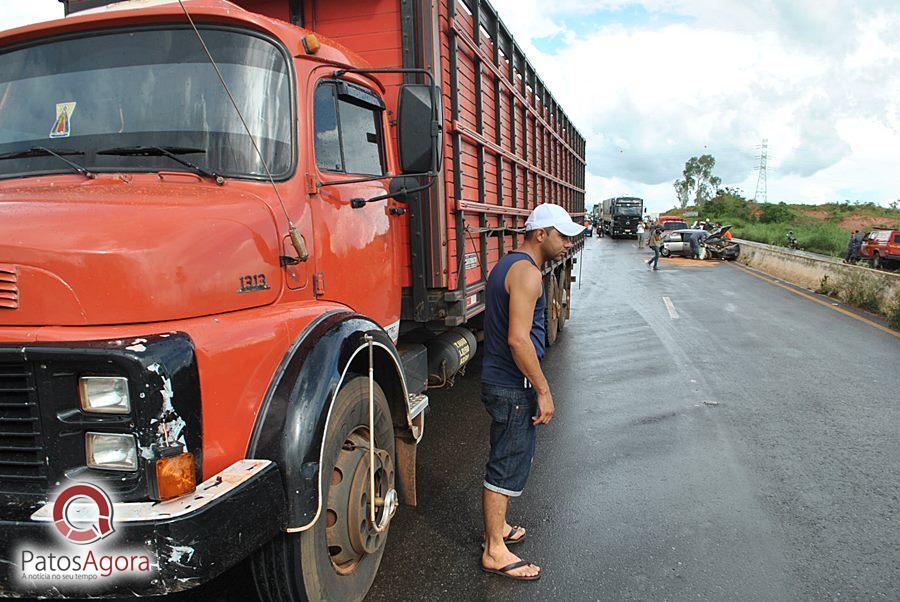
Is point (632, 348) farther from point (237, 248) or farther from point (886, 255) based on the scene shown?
point (886, 255)

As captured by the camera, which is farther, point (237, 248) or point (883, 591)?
point (883, 591)

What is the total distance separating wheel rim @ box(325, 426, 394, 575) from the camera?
8.18 feet

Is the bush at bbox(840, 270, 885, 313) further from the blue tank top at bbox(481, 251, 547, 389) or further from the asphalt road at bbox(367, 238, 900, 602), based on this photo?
the blue tank top at bbox(481, 251, 547, 389)

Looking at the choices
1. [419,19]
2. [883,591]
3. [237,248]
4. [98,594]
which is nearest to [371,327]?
[237,248]

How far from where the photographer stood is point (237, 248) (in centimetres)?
219

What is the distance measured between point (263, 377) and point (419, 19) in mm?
2743

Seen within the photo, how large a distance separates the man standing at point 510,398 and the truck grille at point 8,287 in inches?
79.0

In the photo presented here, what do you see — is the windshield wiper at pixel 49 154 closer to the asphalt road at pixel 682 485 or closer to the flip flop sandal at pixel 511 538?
the asphalt road at pixel 682 485

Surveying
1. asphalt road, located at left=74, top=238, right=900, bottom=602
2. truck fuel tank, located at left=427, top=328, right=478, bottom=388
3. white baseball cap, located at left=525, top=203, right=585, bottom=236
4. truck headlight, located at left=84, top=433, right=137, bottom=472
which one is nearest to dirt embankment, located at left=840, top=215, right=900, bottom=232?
asphalt road, located at left=74, top=238, right=900, bottom=602

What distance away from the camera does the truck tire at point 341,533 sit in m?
2.20

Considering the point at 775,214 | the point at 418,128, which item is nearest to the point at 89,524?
the point at 418,128

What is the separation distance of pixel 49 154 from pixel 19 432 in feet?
4.13

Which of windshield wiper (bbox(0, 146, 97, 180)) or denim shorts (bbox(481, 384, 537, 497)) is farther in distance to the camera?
denim shorts (bbox(481, 384, 537, 497))

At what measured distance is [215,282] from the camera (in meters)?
2.07
